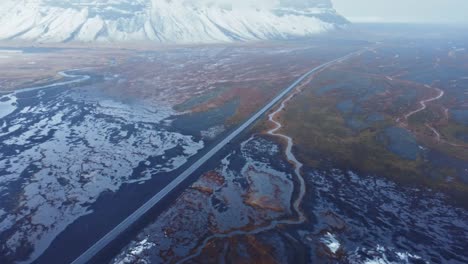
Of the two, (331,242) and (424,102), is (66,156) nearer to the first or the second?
(331,242)

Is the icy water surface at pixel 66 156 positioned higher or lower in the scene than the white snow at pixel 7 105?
lower

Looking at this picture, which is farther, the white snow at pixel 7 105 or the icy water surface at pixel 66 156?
the white snow at pixel 7 105

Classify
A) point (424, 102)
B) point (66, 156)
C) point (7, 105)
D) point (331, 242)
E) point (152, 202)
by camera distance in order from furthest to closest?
1. point (424, 102)
2. point (7, 105)
3. point (66, 156)
4. point (152, 202)
5. point (331, 242)

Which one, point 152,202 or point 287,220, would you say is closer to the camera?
point 287,220

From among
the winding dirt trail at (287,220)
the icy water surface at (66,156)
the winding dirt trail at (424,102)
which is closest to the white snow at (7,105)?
the icy water surface at (66,156)

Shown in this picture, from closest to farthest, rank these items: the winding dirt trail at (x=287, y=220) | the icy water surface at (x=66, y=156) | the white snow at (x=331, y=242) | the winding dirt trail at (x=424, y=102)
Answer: the white snow at (x=331, y=242) < the winding dirt trail at (x=287, y=220) < the icy water surface at (x=66, y=156) < the winding dirt trail at (x=424, y=102)

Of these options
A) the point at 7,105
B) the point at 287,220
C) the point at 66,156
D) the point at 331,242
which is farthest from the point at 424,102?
the point at 7,105

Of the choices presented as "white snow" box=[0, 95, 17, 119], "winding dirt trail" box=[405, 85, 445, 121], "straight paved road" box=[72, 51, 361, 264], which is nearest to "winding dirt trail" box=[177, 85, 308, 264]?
"straight paved road" box=[72, 51, 361, 264]

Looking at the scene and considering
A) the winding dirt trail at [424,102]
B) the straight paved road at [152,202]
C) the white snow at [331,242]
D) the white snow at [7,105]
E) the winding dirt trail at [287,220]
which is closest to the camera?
the straight paved road at [152,202]

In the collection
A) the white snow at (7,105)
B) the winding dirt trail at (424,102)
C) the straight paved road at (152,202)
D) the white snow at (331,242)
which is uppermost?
the winding dirt trail at (424,102)

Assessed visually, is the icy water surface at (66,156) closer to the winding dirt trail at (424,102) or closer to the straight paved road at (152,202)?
the straight paved road at (152,202)

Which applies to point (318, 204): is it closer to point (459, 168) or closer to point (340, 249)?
point (340, 249)
